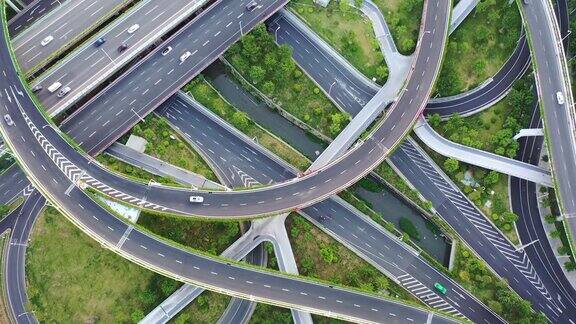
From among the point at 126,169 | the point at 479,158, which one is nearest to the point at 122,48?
the point at 126,169

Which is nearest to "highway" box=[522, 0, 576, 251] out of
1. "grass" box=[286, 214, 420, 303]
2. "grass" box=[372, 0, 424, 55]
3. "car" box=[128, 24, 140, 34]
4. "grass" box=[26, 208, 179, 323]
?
"grass" box=[372, 0, 424, 55]

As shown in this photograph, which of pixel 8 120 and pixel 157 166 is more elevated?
pixel 157 166

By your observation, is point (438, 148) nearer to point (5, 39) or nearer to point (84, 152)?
point (84, 152)

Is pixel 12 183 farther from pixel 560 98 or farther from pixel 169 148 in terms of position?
pixel 560 98

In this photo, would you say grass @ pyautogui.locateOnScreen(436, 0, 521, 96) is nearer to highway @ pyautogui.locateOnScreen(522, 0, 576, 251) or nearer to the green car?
highway @ pyautogui.locateOnScreen(522, 0, 576, 251)

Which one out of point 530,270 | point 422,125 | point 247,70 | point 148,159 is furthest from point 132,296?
point 530,270

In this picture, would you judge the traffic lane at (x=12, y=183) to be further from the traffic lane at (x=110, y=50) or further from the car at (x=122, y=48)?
the car at (x=122, y=48)
